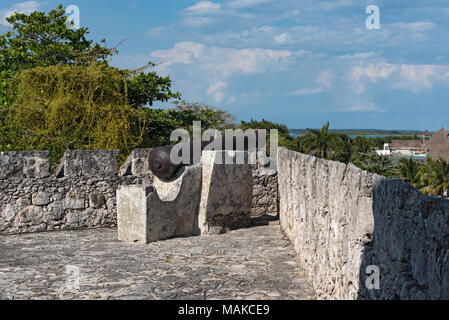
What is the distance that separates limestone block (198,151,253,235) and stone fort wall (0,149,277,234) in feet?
5.87

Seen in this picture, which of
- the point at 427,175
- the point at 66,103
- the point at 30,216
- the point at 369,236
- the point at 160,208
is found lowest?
the point at 427,175

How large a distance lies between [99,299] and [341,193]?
2690 mm

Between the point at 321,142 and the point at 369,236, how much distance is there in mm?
40320

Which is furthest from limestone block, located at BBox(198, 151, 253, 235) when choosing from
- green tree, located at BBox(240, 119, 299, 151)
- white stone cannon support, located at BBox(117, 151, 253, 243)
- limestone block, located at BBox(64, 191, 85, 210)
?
green tree, located at BBox(240, 119, 299, 151)

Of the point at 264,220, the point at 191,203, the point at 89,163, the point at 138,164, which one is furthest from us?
the point at 264,220

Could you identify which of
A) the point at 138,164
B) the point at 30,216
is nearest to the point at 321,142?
the point at 138,164

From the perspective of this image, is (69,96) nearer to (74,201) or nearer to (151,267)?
(74,201)

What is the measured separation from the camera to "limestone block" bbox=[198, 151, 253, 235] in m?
8.67

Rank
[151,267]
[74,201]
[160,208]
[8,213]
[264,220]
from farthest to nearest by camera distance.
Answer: [264,220]
[74,201]
[8,213]
[160,208]
[151,267]

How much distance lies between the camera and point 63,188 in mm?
9234

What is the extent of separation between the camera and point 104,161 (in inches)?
377

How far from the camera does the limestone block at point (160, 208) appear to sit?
7914 millimetres

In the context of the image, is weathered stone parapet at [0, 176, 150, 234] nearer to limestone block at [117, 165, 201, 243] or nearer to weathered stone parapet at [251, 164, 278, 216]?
limestone block at [117, 165, 201, 243]

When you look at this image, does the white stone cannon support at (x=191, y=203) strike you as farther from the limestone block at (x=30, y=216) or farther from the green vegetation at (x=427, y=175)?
the green vegetation at (x=427, y=175)
